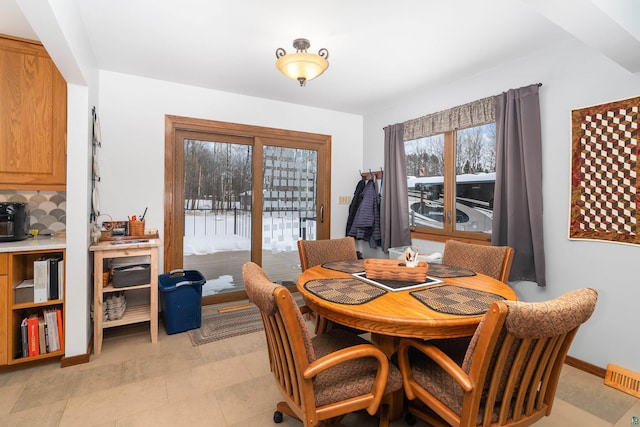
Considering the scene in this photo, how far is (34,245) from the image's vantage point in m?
2.19

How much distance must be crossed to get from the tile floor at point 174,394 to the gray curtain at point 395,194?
6.14 feet

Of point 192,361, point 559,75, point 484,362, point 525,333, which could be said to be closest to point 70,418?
point 192,361

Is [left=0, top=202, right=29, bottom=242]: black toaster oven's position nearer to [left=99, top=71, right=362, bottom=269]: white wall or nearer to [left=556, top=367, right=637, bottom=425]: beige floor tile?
[left=99, top=71, right=362, bottom=269]: white wall

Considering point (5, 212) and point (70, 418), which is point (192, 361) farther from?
point (5, 212)

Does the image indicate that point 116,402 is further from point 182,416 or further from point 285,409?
point 285,409

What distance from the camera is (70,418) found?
174 cm

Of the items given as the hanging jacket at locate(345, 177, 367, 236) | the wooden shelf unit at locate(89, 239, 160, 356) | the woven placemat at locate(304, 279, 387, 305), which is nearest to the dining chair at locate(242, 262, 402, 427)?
the woven placemat at locate(304, 279, 387, 305)

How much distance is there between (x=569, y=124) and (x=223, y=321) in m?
3.37

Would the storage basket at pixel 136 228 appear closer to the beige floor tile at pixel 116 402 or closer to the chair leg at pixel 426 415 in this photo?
the beige floor tile at pixel 116 402

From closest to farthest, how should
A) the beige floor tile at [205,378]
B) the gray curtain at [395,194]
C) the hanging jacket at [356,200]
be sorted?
the beige floor tile at [205,378] → the gray curtain at [395,194] → the hanging jacket at [356,200]

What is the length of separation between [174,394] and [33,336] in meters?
1.15

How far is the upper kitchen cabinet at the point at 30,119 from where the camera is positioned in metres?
2.24

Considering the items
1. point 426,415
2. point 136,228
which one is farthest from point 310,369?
point 136,228

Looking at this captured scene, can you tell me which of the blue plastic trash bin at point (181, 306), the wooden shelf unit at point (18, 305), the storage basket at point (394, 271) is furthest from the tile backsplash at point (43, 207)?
the storage basket at point (394, 271)
